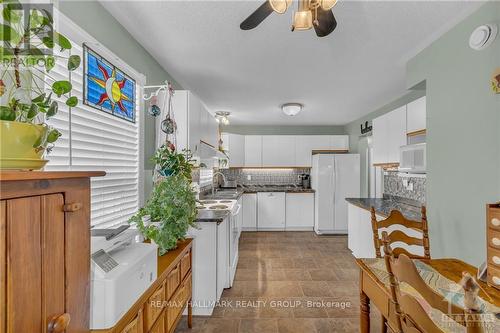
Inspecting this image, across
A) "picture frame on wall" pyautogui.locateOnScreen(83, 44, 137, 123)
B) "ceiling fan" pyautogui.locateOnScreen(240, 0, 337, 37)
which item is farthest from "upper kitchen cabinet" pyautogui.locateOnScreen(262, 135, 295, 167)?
"ceiling fan" pyautogui.locateOnScreen(240, 0, 337, 37)

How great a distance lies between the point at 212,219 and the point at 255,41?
1.62m

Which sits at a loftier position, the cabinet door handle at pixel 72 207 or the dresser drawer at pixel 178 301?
the cabinet door handle at pixel 72 207

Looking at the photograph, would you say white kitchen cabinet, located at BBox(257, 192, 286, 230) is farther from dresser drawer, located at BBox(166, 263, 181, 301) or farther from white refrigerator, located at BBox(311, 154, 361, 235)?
dresser drawer, located at BBox(166, 263, 181, 301)

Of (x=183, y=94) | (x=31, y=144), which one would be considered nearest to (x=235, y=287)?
(x=183, y=94)

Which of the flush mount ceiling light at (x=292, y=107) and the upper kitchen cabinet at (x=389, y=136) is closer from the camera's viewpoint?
the upper kitchen cabinet at (x=389, y=136)

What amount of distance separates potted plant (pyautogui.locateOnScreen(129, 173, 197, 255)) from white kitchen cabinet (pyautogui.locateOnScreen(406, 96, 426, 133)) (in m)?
2.39

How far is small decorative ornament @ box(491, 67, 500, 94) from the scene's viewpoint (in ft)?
5.34

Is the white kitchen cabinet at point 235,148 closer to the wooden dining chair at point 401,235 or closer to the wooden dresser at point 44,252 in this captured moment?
the wooden dining chair at point 401,235

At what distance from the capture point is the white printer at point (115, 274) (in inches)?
39.2

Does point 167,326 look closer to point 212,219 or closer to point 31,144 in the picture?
point 212,219

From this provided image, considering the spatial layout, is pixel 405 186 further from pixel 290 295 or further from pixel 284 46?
pixel 284 46

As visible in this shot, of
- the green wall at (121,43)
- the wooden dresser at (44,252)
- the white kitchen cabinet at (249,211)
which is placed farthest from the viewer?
the white kitchen cabinet at (249,211)

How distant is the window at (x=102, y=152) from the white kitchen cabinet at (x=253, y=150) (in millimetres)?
3767

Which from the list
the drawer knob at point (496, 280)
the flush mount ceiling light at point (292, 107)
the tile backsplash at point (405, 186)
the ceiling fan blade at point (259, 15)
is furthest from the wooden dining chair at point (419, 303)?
the flush mount ceiling light at point (292, 107)
